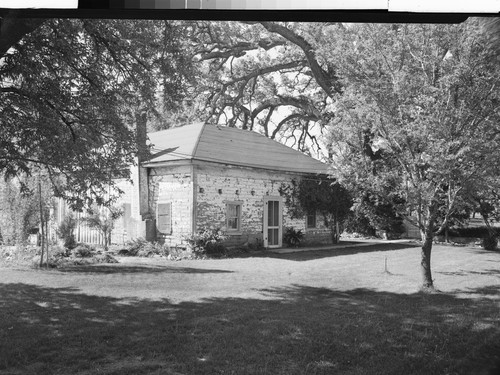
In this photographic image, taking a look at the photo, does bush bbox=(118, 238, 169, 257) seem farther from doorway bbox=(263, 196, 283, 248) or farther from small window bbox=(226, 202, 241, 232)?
Answer: doorway bbox=(263, 196, 283, 248)

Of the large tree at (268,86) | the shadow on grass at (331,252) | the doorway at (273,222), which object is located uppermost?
the large tree at (268,86)

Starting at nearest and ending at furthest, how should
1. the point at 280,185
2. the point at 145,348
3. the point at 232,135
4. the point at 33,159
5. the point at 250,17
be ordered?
the point at 250,17
the point at 145,348
the point at 33,159
the point at 232,135
the point at 280,185

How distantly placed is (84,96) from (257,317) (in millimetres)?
2001

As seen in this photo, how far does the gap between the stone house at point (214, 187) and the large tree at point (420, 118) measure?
1.59ft

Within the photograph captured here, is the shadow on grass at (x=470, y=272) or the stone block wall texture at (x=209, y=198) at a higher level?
the stone block wall texture at (x=209, y=198)

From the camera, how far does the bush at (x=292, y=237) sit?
3.72 meters

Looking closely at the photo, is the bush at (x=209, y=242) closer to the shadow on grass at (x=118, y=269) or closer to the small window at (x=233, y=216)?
the small window at (x=233, y=216)

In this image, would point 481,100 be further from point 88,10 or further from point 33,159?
point 33,159

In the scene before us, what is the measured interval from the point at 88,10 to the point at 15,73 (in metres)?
0.82

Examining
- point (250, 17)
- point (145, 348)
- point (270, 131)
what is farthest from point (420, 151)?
point (145, 348)

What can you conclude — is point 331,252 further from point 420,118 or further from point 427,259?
point 420,118

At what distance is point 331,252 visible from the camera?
350cm

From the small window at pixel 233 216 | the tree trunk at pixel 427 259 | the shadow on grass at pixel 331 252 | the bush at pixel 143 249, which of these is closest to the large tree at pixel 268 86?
the small window at pixel 233 216

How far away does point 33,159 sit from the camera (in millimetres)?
2752
